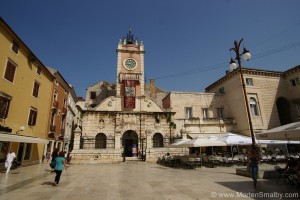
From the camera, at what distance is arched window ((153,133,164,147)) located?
80.6 feet

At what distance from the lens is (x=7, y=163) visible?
12008 mm

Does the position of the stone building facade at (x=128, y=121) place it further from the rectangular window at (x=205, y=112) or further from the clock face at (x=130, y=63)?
the rectangular window at (x=205, y=112)

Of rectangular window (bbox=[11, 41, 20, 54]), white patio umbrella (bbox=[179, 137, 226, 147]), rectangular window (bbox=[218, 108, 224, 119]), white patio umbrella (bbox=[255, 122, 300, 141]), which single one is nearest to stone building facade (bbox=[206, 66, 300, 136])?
rectangular window (bbox=[218, 108, 224, 119])

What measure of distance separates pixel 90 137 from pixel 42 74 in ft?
30.4

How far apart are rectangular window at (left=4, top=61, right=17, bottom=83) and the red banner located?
Result: 43.8 ft

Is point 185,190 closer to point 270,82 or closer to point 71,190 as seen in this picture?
point 71,190

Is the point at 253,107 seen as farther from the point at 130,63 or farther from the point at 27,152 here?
the point at 27,152

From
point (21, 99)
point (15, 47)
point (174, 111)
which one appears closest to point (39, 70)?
point (15, 47)

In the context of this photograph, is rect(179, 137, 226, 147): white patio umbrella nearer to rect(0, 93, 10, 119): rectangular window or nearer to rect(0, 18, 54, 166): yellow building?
rect(0, 18, 54, 166): yellow building

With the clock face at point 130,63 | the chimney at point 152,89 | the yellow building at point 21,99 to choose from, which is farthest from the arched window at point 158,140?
the yellow building at point 21,99

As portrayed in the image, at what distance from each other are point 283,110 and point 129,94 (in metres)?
23.9

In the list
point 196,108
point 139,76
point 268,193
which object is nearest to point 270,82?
point 196,108

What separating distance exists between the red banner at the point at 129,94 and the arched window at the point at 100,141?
5.02 m

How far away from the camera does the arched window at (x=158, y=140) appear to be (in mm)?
24578
